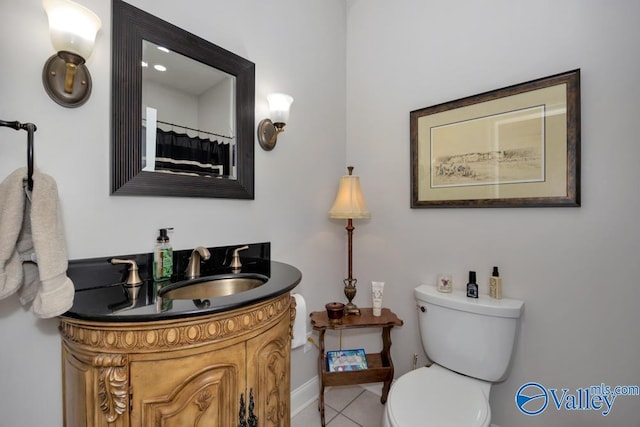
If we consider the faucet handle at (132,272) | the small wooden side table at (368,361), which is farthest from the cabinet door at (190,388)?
the small wooden side table at (368,361)

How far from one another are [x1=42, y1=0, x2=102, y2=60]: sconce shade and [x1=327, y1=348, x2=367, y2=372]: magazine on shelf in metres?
1.85

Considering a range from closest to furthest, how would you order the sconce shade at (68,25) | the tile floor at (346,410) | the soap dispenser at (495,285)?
the sconce shade at (68,25)
the soap dispenser at (495,285)
the tile floor at (346,410)

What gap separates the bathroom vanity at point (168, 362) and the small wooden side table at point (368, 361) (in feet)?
2.42

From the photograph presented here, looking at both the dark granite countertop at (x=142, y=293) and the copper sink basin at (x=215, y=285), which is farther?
the copper sink basin at (x=215, y=285)

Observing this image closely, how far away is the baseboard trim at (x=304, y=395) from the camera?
1653mm

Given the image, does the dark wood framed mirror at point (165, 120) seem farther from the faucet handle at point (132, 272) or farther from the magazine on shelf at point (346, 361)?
the magazine on shelf at point (346, 361)

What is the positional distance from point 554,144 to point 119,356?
1.87 m

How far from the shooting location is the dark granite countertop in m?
A: 0.72

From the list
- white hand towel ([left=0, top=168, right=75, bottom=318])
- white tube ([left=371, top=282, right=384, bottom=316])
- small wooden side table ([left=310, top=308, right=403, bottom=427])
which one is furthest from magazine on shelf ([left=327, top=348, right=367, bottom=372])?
white hand towel ([left=0, top=168, right=75, bottom=318])

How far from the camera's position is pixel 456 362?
136cm

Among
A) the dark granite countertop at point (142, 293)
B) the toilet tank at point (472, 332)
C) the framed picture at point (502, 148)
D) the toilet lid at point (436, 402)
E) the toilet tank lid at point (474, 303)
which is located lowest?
the toilet lid at point (436, 402)

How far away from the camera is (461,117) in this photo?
1557mm

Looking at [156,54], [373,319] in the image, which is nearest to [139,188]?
[156,54]

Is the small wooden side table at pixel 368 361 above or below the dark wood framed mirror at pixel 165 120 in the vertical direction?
below
